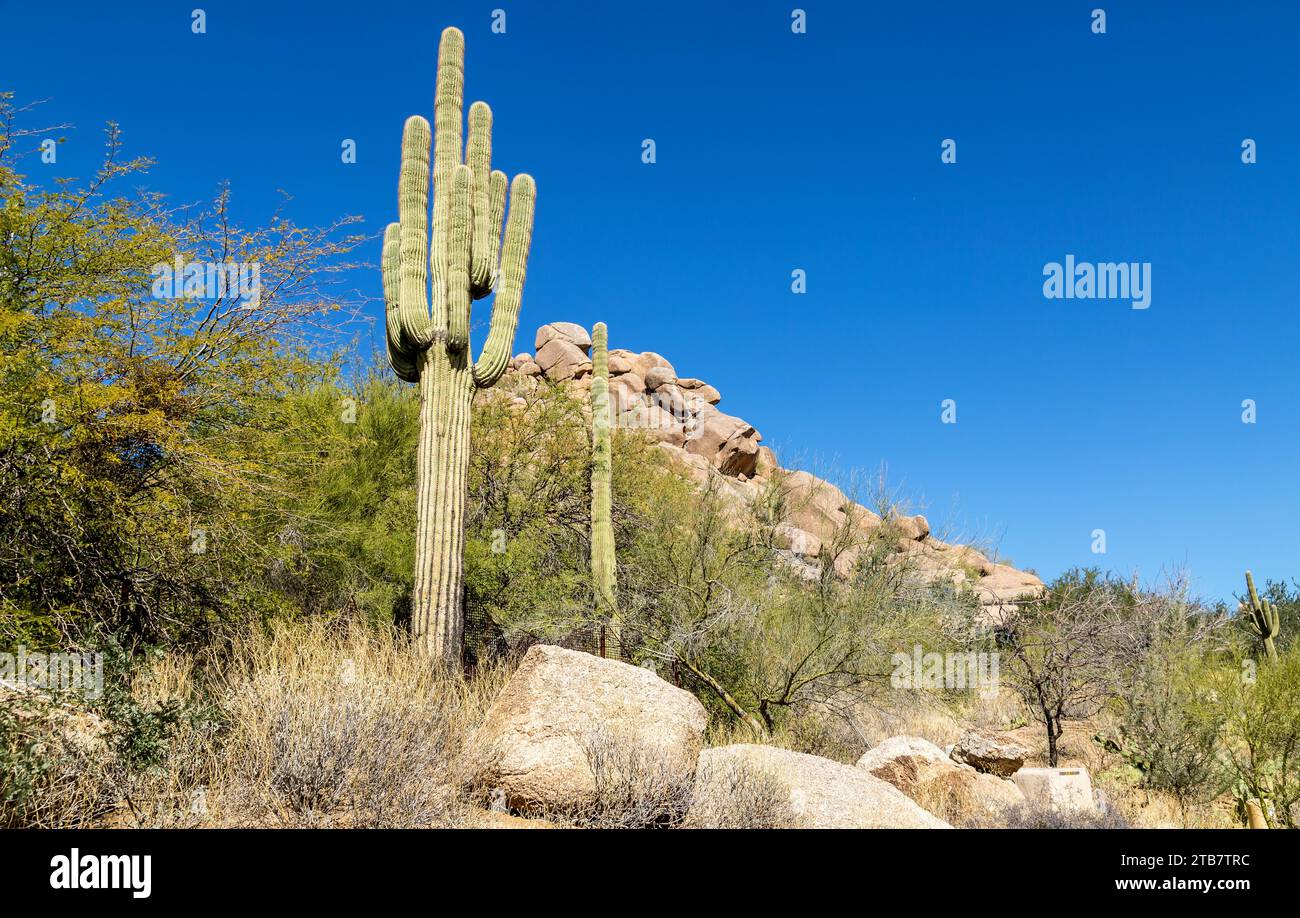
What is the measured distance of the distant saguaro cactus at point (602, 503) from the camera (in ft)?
38.7

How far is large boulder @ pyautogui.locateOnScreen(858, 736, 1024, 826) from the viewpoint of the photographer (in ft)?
28.6

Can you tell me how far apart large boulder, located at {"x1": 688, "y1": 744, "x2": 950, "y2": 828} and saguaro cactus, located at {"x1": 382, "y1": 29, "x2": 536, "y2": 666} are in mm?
3585

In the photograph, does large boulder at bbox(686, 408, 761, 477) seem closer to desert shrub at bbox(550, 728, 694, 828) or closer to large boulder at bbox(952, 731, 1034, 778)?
large boulder at bbox(952, 731, 1034, 778)

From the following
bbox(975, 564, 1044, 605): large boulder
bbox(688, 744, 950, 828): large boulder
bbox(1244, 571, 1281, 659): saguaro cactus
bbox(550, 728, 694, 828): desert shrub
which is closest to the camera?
bbox(550, 728, 694, 828): desert shrub

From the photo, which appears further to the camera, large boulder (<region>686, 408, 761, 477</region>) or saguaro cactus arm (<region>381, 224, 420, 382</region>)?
large boulder (<region>686, 408, 761, 477</region>)

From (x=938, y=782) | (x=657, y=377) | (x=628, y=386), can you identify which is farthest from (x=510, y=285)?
(x=657, y=377)

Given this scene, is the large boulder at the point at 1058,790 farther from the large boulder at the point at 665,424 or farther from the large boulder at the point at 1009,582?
the large boulder at the point at 665,424

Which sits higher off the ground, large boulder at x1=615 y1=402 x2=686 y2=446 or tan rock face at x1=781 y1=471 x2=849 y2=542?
large boulder at x1=615 y1=402 x2=686 y2=446

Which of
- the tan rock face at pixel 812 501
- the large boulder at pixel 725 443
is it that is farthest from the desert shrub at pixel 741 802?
the large boulder at pixel 725 443

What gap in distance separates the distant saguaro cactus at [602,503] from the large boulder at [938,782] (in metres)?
3.69

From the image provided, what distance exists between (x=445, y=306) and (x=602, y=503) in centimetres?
380

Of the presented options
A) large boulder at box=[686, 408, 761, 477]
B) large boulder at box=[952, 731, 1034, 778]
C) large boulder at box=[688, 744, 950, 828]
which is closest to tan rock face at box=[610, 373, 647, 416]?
large boulder at box=[686, 408, 761, 477]
